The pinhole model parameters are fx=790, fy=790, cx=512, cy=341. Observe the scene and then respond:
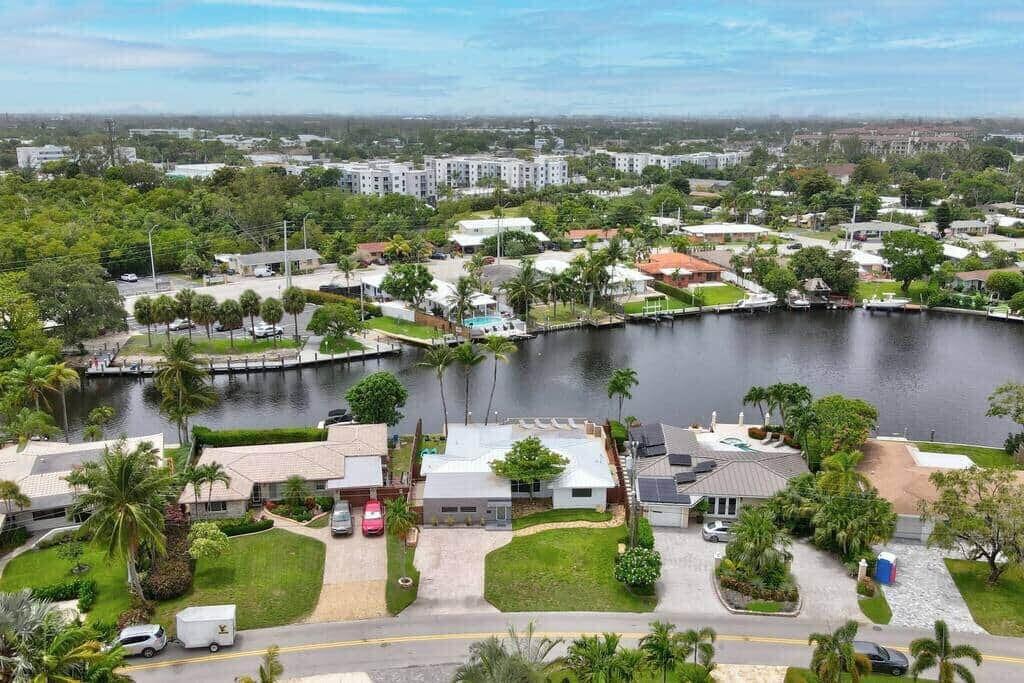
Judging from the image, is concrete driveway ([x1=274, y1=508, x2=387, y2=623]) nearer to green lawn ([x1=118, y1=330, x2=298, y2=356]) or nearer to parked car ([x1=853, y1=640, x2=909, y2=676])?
Answer: parked car ([x1=853, y1=640, x2=909, y2=676])

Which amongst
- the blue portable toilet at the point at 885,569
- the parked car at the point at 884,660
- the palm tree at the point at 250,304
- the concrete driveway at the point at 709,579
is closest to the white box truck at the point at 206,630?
the concrete driveway at the point at 709,579

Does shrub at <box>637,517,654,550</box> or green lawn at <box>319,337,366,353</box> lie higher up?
green lawn at <box>319,337,366,353</box>

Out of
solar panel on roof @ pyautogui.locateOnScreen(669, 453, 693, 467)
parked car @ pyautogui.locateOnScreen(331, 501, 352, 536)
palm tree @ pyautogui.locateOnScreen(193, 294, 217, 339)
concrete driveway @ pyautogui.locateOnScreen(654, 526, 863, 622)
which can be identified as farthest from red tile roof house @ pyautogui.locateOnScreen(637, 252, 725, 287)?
parked car @ pyautogui.locateOnScreen(331, 501, 352, 536)

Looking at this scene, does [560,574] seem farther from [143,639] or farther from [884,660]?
[143,639]

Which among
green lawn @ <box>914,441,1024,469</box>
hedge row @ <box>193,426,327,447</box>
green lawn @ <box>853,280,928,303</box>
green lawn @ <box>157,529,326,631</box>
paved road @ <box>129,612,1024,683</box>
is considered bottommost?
paved road @ <box>129,612,1024,683</box>

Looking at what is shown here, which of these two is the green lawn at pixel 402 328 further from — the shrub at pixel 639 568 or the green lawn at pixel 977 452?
the shrub at pixel 639 568

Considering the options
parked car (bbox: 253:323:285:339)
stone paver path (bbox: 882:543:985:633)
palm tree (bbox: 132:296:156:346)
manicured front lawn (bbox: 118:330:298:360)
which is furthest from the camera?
parked car (bbox: 253:323:285:339)

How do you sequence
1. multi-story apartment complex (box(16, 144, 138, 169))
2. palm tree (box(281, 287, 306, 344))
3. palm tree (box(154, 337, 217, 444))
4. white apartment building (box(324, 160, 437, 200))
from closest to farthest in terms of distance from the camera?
palm tree (box(154, 337, 217, 444))
palm tree (box(281, 287, 306, 344))
white apartment building (box(324, 160, 437, 200))
multi-story apartment complex (box(16, 144, 138, 169))
